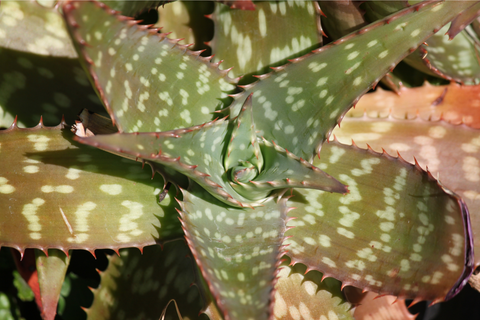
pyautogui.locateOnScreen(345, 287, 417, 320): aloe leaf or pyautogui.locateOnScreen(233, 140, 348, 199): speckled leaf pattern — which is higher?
pyautogui.locateOnScreen(233, 140, 348, 199): speckled leaf pattern

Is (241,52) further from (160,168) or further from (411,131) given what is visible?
(411,131)

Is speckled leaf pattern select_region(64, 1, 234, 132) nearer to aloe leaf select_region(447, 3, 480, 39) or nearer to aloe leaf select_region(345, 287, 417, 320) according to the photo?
aloe leaf select_region(447, 3, 480, 39)

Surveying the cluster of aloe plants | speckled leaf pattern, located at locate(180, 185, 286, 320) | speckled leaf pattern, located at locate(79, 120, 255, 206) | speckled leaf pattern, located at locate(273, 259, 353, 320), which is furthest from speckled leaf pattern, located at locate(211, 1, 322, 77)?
speckled leaf pattern, located at locate(273, 259, 353, 320)

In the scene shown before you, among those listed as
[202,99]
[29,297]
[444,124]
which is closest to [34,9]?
[202,99]

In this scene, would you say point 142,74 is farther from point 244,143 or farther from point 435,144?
point 435,144

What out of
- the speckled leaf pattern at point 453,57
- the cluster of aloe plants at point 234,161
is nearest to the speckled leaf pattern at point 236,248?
the cluster of aloe plants at point 234,161

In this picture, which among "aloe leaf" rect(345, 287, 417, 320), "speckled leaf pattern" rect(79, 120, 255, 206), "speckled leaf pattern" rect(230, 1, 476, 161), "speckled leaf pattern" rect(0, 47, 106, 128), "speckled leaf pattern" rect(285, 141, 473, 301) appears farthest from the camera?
"aloe leaf" rect(345, 287, 417, 320)

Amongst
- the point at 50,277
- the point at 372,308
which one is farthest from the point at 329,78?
the point at 50,277

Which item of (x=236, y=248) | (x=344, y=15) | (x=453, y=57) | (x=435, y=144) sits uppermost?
(x=344, y=15)
